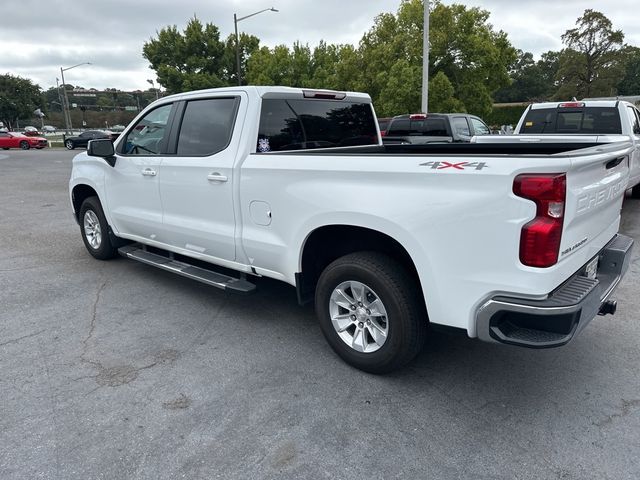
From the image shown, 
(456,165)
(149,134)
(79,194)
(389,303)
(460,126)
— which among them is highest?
(149,134)

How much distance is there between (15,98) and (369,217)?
86333mm

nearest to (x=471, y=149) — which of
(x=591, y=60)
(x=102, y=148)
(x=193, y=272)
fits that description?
(x=193, y=272)

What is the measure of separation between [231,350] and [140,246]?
2.67 meters

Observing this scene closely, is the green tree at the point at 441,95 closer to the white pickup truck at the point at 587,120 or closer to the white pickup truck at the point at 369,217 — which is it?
the white pickup truck at the point at 587,120

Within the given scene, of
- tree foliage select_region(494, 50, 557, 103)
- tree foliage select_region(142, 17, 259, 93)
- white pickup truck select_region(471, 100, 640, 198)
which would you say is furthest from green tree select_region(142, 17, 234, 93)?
tree foliage select_region(494, 50, 557, 103)

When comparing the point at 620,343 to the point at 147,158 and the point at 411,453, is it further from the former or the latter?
the point at 147,158

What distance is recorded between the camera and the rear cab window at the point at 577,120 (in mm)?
8250

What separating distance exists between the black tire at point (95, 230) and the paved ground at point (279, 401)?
51.8 inches

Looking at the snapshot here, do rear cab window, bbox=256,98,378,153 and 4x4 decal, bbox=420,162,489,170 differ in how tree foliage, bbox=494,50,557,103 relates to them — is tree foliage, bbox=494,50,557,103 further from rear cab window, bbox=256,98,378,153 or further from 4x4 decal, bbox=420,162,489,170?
4x4 decal, bbox=420,162,489,170

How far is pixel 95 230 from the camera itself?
19.9ft

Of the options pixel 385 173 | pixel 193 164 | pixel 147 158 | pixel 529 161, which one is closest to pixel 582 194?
pixel 529 161

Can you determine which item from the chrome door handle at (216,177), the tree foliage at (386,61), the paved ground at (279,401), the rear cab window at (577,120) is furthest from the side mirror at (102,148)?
the tree foliage at (386,61)

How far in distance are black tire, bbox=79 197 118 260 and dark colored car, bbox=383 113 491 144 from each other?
24.5 ft

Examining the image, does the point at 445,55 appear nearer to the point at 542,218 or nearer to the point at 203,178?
the point at 203,178
